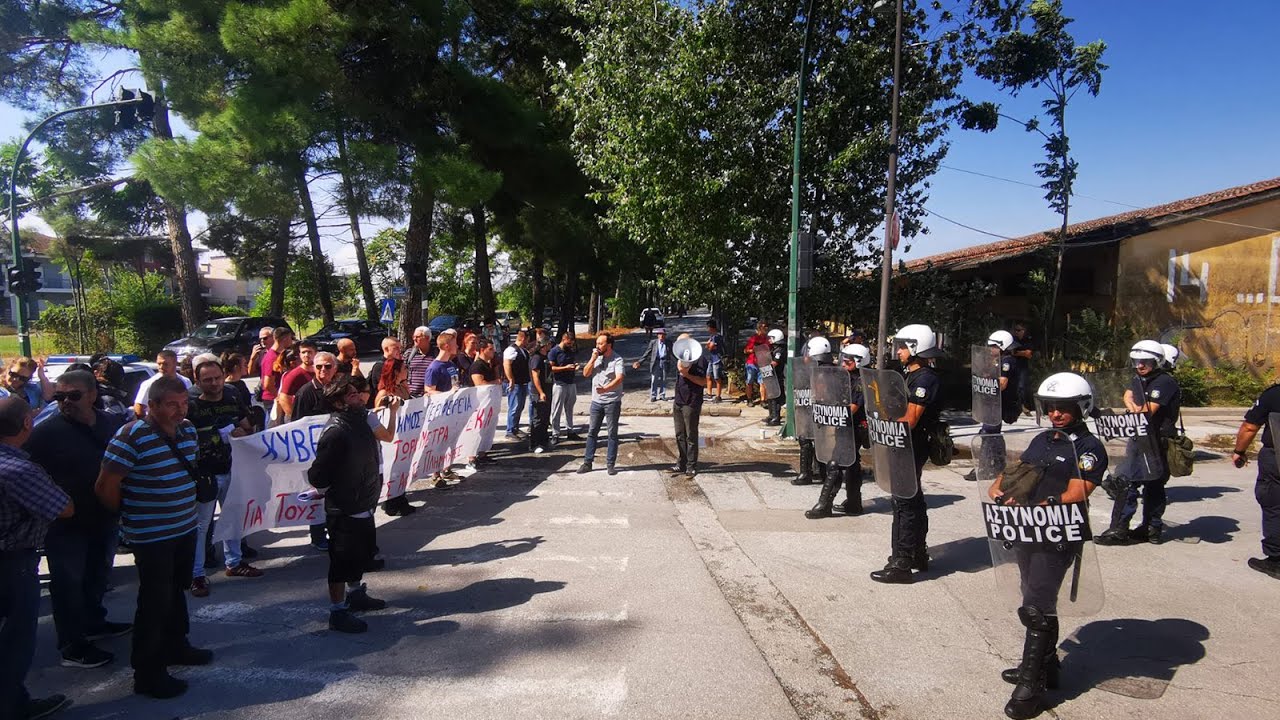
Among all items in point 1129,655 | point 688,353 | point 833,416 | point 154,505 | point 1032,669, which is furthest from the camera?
point 688,353

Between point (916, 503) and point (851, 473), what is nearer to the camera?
point (916, 503)

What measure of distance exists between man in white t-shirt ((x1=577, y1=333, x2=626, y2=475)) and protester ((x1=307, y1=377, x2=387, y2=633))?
14.7ft

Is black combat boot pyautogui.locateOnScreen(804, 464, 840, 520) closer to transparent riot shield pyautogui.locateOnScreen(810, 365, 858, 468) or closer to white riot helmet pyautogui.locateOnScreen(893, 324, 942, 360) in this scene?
transparent riot shield pyautogui.locateOnScreen(810, 365, 858, 468)

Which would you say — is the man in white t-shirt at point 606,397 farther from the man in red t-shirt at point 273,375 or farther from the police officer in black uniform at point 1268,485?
the police officer in black uniform at point 1268,485

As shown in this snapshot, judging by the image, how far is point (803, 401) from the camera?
8305mm

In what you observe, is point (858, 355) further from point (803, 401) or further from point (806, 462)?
point (806, 462)

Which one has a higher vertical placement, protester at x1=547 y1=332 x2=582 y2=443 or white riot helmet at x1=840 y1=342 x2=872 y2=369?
white riot helmet at x1=840 y1=342 x2=872 y2=369

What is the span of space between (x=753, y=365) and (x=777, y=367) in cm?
132

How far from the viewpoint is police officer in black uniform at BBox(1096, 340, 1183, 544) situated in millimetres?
6293

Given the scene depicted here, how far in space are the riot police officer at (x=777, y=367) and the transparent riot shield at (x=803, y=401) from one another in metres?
3.52

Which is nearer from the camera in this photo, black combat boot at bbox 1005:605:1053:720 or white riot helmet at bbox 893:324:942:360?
black combat boot at bbox 1005:605:1053:720

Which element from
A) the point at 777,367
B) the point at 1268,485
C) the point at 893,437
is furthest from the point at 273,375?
the point at 1268,485

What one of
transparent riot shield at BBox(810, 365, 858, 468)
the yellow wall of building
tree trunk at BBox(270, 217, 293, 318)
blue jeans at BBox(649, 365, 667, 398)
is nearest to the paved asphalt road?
transparent riot shield at BBox(810, 365, 858, 468)

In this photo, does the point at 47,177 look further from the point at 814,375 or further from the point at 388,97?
the point at 814,375
